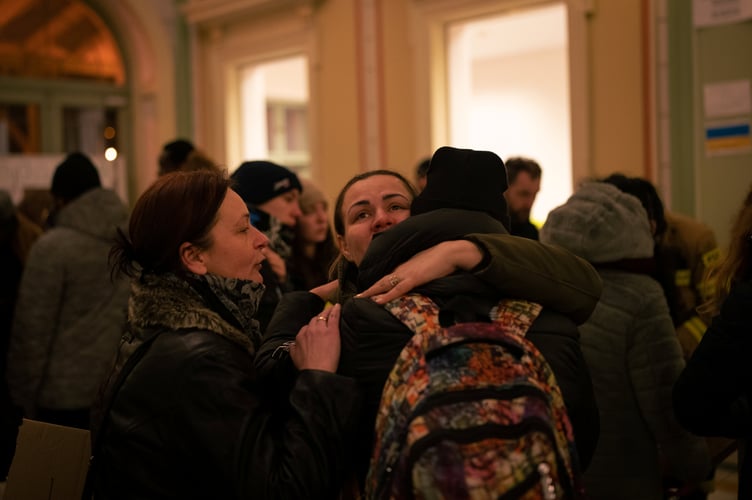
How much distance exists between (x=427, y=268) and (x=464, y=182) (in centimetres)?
25

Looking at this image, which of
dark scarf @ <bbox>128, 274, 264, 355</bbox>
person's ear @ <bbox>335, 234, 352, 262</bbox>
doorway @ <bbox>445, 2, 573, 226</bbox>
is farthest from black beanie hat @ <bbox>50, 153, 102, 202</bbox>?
doorway @ <bbox>445, 2, 573, 226</bbox>

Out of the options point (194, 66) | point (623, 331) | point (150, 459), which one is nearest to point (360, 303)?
point (150, 459)

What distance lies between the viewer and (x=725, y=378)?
80.6 inches

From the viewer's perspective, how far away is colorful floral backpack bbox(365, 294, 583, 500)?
4.63ft

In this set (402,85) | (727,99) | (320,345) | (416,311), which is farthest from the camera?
(402,85)

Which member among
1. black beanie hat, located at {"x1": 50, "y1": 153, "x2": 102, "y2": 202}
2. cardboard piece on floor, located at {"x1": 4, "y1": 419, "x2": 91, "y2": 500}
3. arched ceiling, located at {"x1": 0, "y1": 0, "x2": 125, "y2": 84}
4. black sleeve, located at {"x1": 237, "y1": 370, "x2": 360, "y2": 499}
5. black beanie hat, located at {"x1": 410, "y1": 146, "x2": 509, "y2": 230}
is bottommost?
cardboard piece on floor, located at {"x1": 4, "y1": 419, "x2": 91, "y2": 500}

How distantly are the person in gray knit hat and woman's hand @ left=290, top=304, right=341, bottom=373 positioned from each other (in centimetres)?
236

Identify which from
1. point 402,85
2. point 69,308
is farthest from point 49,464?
point 402,85

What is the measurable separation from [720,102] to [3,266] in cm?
461

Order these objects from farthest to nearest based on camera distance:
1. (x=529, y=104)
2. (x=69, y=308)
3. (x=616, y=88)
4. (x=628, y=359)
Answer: (x=529, y=104) → (x=616, y=88) → (x=69, y=308) → (x=628, y=359)

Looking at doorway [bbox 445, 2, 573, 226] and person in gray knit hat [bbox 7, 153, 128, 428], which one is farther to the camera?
doorway [bbox 445, 2, 573, 226]

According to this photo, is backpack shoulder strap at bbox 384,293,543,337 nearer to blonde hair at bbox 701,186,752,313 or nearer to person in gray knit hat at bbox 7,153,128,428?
blonde hair at bbox 701,186,752,313

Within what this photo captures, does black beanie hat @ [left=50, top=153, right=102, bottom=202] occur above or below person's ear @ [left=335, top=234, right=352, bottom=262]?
above

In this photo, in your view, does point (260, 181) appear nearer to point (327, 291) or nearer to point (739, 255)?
point (327, 291)
